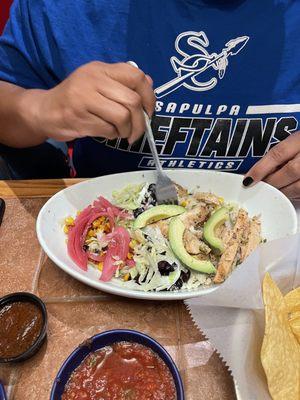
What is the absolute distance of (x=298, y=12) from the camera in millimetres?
1447

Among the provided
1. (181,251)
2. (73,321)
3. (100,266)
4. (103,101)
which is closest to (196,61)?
(103,101)

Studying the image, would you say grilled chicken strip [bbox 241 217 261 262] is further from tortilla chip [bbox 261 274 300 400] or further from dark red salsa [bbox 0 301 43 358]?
dark red salsa [bbox 0 301 43 358]

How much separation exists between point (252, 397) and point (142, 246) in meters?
0.63

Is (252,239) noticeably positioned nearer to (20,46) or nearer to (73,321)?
(73,321)

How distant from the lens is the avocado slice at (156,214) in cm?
146

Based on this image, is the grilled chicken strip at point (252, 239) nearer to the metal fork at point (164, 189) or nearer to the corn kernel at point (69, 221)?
the metal fork at point (164, 189)

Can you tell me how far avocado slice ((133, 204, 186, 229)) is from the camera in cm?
146

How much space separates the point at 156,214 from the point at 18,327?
626 millimetres

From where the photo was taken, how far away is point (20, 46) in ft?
4.93

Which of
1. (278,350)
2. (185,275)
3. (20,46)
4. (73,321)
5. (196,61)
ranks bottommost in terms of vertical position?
(73,321)

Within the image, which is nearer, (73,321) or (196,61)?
(73,321)

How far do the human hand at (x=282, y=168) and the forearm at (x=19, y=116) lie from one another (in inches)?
33.4

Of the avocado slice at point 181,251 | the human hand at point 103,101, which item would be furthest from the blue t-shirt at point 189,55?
the avocado slice at point 181,251

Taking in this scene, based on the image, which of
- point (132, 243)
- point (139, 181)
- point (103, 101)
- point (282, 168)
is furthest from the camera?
point (139, 181)
